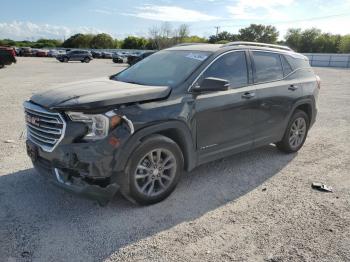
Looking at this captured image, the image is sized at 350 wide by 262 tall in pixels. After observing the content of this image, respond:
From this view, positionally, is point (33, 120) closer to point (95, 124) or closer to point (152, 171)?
point (95, 124)

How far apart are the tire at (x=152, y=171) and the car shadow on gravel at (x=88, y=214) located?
0.17 m

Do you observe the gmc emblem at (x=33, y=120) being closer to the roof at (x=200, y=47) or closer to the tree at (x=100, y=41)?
the roof at (x=200, y=47)

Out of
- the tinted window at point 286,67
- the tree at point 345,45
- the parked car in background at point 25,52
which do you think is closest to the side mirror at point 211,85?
the tinted window at point 286,67

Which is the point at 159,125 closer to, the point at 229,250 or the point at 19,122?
the point at 229,250

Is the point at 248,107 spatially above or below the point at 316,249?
above

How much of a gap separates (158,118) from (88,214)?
4.43 ft

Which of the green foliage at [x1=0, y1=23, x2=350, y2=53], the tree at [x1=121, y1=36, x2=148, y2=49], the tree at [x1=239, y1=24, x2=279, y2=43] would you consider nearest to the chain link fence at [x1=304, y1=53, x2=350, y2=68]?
the green foliage at [x1=0, y1=23, x2=350, y2=53]

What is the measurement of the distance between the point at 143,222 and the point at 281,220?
1.56 metres

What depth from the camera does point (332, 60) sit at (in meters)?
51.1

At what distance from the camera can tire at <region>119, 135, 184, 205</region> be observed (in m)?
3.77

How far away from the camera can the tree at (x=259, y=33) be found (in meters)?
100

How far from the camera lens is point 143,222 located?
3.75 metres

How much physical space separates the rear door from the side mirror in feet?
3.52

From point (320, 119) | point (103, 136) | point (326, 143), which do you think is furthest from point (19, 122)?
point (320, 119)
